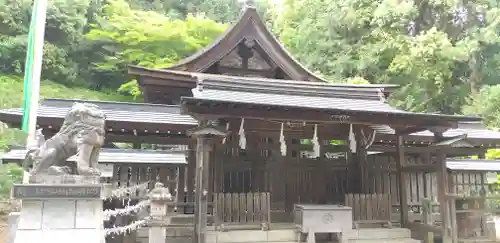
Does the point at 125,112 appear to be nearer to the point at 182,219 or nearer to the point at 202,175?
the point at 182,219

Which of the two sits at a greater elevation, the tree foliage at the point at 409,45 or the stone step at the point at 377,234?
the tree foliage at the point at 409,45

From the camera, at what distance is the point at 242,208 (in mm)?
9148

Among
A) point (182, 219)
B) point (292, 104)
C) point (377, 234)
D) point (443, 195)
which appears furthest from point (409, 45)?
point (182, 219)

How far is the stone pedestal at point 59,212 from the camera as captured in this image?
15.7 feet

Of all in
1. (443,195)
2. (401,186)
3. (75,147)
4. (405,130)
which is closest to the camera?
(75,147)

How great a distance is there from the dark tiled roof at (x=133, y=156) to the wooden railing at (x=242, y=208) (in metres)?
1.72

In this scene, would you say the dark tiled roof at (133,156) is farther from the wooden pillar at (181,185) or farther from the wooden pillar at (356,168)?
the wooden pillar at (356,168)

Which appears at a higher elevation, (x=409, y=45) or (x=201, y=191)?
(x=409, y=45)

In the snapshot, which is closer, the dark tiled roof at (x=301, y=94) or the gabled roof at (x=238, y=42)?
the dark tiled roof at (x=301, y=94)

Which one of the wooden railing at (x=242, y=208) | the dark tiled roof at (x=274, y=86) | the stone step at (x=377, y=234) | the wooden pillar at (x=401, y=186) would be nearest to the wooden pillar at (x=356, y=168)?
the wooden pillar at (x=401, y=186)

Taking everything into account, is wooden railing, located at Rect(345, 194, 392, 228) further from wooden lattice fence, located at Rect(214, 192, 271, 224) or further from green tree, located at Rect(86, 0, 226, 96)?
green tree, located at Rect(86, 0, 226, 96)

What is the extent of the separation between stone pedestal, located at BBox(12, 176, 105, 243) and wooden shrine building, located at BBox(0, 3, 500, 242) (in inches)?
130

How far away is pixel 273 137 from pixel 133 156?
147 inches

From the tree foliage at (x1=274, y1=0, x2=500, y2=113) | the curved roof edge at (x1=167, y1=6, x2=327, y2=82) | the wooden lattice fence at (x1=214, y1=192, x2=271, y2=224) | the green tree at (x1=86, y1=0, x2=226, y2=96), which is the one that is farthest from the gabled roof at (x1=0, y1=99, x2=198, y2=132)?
the tree foliage at (x1=274, y1=0, x2=500, y2=113)
